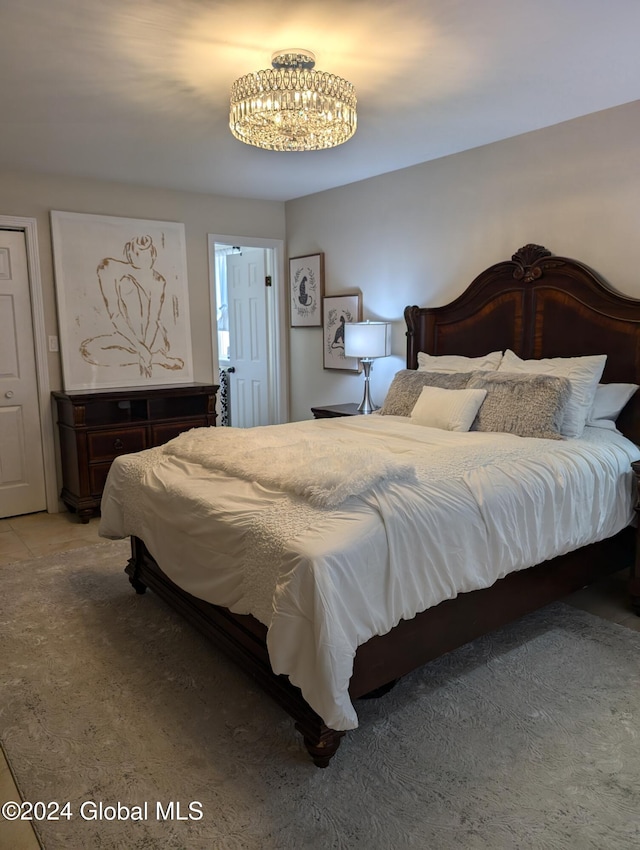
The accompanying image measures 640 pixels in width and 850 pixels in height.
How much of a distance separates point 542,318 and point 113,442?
3.08 metres

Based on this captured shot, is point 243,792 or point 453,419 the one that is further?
point 453,419

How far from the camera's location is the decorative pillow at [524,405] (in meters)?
2.99

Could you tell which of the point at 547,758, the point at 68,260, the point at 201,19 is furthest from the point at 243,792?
the point at 68,260

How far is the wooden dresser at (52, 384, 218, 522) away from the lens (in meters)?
4.34

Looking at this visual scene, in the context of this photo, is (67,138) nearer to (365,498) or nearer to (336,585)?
(365,498)

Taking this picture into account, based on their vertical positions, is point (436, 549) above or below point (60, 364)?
below

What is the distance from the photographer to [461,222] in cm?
404

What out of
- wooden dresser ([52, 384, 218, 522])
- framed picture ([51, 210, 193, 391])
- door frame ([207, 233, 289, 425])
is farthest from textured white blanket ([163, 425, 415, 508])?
door frame ([207, 233, 289, 425])

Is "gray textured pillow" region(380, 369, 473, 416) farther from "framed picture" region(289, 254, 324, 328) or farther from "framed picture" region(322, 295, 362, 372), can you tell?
"framed picture" region(289, 254, 324, 328)

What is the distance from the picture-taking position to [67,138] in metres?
3.51

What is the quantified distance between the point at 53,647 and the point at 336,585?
157 cm

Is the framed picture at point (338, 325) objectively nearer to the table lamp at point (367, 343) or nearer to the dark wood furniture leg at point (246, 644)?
the table lamp at point (367, 343)

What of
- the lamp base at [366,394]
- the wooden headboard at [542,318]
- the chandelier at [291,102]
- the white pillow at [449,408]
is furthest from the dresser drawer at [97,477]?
the chandelier at [291,102]

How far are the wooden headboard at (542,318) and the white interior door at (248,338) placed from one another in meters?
2.00
